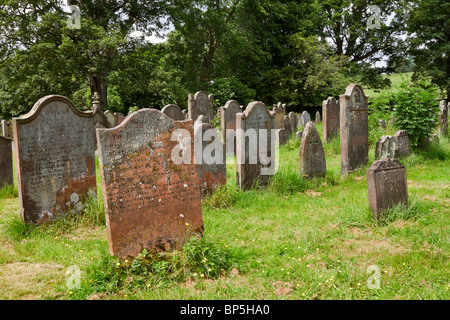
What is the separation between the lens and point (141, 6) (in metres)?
20.7

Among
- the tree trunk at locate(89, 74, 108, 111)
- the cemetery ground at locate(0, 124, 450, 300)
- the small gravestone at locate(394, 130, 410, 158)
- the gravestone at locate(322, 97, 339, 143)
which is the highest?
the tree trunk at locate(89, 74, 108, 111)

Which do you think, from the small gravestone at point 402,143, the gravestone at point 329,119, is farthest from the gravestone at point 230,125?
the small gravestone at point 402,143

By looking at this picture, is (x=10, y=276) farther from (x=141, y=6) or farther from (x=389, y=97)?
(x=141, y=6)

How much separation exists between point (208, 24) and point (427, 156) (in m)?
19.4

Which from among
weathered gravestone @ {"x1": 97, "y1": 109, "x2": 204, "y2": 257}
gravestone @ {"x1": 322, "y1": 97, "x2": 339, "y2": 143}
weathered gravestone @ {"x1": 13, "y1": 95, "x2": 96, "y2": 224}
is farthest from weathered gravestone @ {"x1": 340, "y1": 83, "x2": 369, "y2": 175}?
weathered gravestone @ {"x1": 13, "y1": 95, "x2": 96, "y2": 224}

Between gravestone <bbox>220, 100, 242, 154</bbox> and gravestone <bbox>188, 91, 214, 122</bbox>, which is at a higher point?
gravestone <bbox>188, 91, 214, 122</bbox>

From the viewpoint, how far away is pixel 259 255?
4.12 meters

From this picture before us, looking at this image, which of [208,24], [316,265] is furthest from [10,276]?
[208,24]

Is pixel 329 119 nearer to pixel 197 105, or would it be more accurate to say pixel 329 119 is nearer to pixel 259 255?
pixel 197 105

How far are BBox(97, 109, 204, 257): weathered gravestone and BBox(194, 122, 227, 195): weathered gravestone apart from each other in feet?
6.56

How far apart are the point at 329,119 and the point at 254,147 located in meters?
7.01

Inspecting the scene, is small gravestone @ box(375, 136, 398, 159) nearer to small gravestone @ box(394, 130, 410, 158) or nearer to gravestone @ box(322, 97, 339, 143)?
small gravestone @ box(394, 130, 410, 158)

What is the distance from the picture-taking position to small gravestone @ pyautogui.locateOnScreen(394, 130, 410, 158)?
29.0 ft

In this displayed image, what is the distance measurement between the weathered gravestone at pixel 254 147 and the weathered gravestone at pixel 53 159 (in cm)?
269
